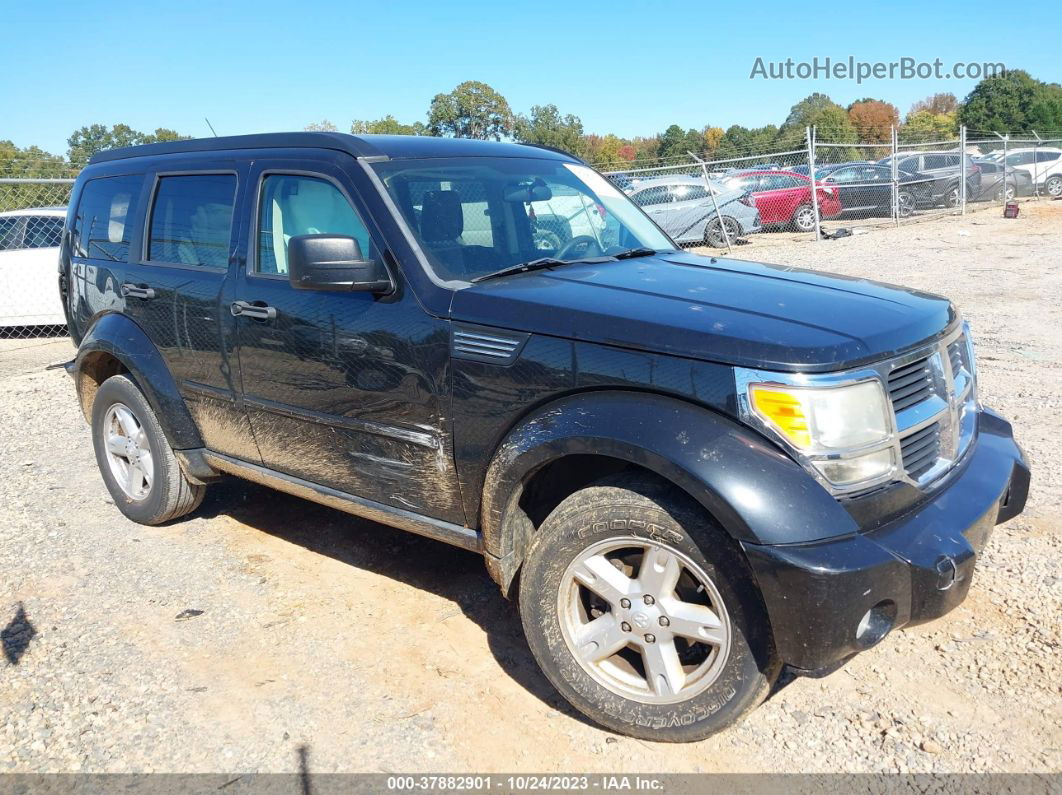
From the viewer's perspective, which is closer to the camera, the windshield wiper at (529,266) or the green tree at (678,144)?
the windshield wiper at (529,266)

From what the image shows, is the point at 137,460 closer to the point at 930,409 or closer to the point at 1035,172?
the point at 930,409

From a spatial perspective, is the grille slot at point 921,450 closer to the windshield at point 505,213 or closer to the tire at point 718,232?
the windshield at point 505,213

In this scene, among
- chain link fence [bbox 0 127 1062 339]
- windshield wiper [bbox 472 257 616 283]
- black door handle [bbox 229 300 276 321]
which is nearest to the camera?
windshield wiper [bbox 472 257 616 283]

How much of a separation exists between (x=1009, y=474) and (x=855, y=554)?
3.49 ft

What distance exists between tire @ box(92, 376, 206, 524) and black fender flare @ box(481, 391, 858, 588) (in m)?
2.47

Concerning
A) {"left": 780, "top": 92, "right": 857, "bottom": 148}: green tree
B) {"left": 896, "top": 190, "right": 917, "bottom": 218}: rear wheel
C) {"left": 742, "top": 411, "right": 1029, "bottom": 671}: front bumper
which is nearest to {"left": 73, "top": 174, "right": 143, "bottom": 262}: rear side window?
{"left": 742, "top": 411, "right": 1029, "bottom": 671}: front bumper

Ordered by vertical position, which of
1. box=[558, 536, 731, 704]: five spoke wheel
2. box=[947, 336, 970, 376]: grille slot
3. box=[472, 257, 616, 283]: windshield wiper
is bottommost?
box=[558, 536, 731, 704]: five spoke wheel

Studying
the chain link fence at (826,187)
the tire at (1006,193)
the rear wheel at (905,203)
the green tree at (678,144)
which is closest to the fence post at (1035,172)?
the chain link fence at (826,187)

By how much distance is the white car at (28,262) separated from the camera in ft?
37.0

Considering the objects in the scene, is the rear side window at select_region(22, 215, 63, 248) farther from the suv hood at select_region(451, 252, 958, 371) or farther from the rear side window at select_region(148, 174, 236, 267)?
the suv hood at select_region(451, 252, 958, 371)

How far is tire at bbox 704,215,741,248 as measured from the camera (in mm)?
17984

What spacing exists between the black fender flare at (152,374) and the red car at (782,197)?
1686 cm

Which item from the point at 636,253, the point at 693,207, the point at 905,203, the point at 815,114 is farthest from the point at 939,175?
the point at 815,114

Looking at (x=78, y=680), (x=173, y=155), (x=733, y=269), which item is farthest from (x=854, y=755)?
(x=173, y=155)
